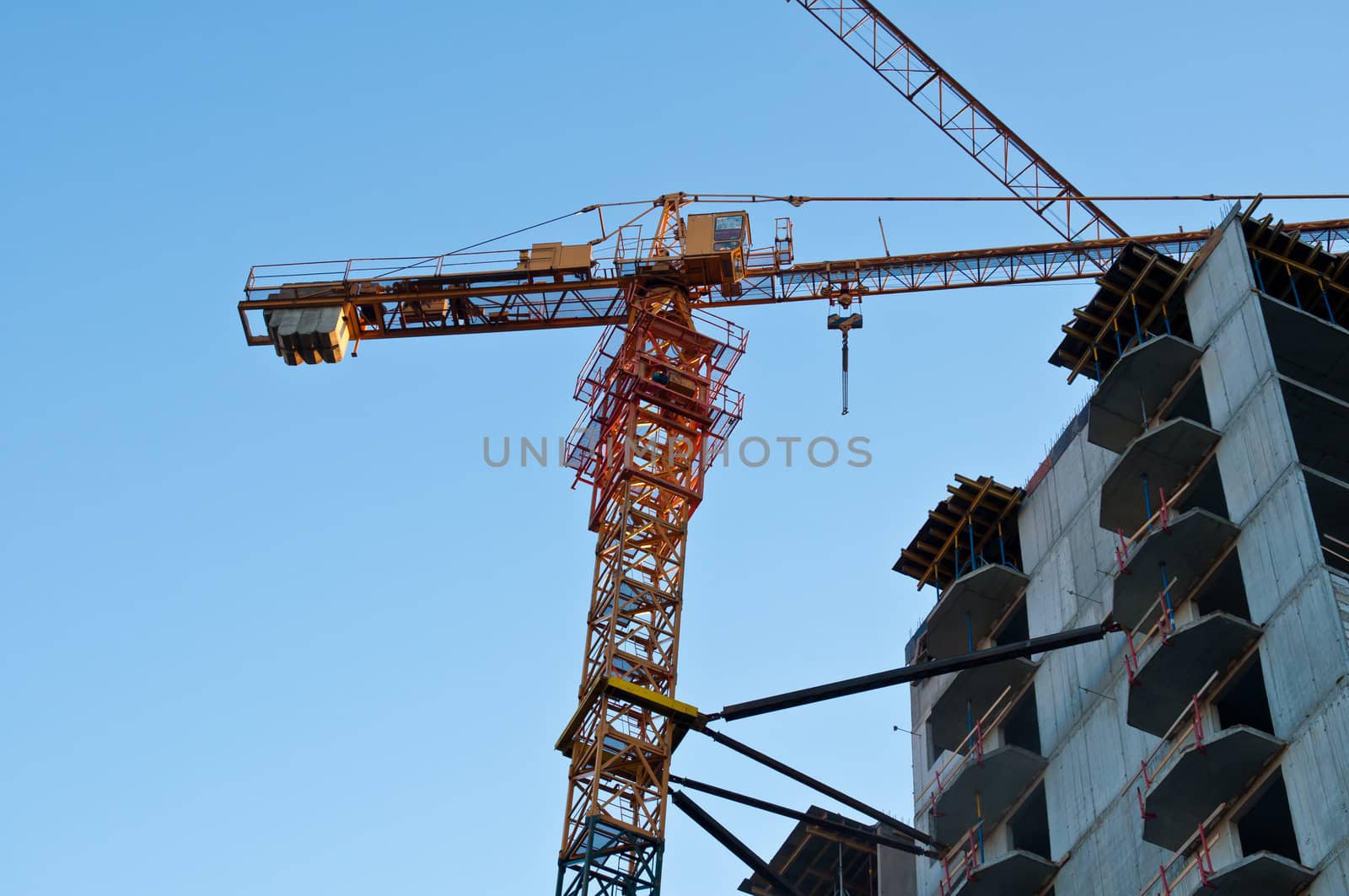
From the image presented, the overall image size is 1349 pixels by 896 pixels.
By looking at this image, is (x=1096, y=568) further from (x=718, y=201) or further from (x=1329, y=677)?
(x=718, y=201)

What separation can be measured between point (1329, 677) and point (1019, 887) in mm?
9757

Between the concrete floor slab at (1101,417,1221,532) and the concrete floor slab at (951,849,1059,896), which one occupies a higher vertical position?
the concrete floor slab at (1101,417,1221,532)

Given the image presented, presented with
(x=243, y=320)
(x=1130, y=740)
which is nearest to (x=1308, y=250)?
(x=1130, y=740)

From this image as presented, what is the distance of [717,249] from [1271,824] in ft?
72.4

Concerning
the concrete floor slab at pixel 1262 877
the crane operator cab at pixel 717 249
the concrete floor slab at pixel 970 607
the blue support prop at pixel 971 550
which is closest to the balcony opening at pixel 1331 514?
the concrete floor slab at pixel 1262 877

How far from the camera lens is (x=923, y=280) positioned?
53906mm

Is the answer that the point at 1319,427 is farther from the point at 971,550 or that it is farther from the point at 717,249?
the point at 717,249

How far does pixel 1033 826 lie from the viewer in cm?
3912

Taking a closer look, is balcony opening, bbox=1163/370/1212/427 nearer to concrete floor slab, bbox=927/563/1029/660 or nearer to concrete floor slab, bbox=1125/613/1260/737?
concrete floor slab, bbox=927/563/1029/660

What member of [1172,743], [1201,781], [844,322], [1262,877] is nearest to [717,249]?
[844,322]

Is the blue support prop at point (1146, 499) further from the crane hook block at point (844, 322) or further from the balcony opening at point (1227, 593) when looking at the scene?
the crane hook block at point (844, 322)

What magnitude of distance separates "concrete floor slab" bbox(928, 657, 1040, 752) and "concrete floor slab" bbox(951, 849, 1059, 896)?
4.63 m

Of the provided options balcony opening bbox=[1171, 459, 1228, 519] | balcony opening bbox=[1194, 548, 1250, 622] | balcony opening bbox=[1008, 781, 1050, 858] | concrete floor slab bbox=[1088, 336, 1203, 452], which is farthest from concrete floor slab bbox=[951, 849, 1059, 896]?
concrete floor slab bbox=[1088, 336, 1203, 452]

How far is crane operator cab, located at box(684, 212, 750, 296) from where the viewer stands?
4747 cm
